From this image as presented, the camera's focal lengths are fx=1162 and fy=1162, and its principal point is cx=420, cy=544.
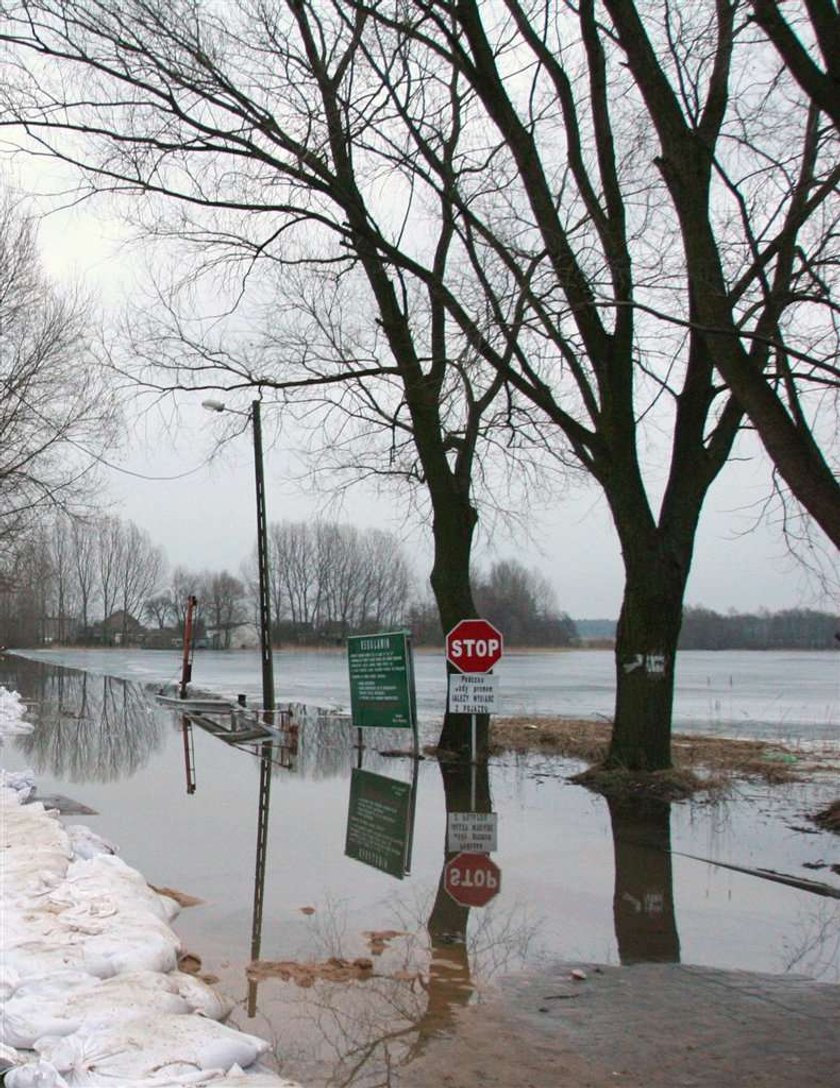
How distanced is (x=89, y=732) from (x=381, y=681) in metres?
5.63

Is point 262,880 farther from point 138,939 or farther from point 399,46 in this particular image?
point 399,46

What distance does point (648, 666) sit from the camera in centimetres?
1287

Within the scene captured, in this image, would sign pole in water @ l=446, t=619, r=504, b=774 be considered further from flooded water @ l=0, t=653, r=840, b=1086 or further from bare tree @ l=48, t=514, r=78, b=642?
bare tree @ l=48, t=514, r=78, b=642

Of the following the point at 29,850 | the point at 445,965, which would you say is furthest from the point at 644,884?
the point at 29,850

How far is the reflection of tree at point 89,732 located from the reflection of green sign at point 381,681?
2.95 meters

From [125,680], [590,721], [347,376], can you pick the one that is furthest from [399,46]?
[125,680]

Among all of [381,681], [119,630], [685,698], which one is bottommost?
[685,698]

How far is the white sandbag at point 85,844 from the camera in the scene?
25.6 feet

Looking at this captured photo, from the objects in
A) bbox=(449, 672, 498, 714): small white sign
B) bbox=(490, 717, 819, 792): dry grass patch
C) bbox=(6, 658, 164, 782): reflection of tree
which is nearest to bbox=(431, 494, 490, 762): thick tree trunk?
bbox=(490, 717, 819, 792): dry grass patch

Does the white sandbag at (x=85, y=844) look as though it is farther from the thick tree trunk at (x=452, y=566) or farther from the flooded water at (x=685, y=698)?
the flooded water at (x=685, y=698)

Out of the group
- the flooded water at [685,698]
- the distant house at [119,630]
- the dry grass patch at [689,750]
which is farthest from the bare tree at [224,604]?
the dry grass patch at [689,750]

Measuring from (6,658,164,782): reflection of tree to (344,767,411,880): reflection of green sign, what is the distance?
2.94 m

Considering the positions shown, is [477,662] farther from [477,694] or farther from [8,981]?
[8,981]

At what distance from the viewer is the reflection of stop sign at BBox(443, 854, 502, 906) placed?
7.58 metres
